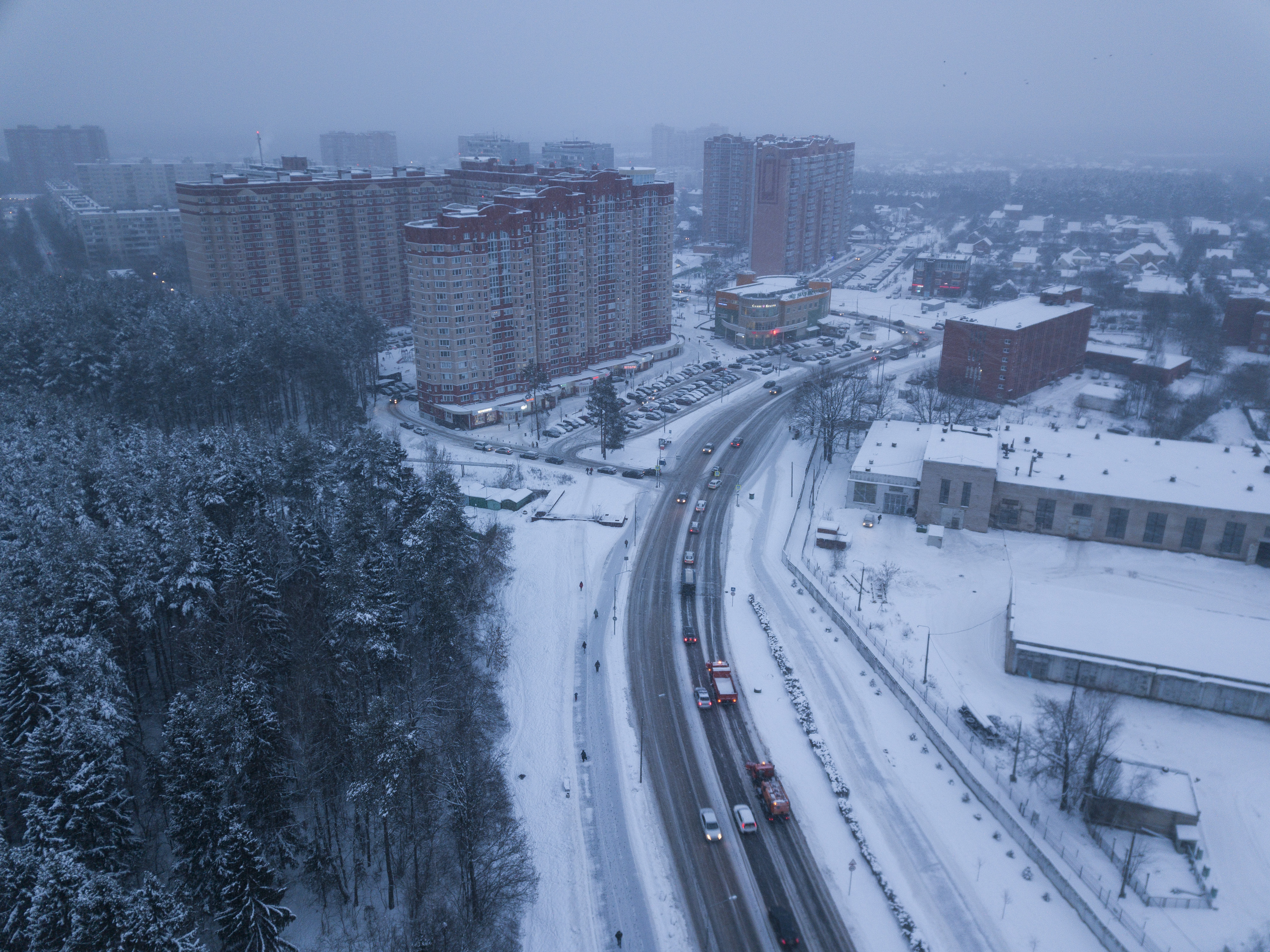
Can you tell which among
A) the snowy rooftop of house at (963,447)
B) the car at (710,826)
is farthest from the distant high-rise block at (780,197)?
the car at (710,826)

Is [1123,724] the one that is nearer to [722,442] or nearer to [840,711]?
[840,711]

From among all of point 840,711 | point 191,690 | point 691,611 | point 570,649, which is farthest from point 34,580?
point 840,711

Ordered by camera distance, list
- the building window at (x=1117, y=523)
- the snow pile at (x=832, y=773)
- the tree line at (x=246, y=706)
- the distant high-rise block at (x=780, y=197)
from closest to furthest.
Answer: the tree line at (x=246, y=706), the snow pile at (x=832, y=773), the building window at (x=1117, y=523), the distant high-rise block at (x=780, y=197)

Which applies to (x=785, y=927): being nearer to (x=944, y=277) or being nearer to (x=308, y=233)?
(x=308, y=233)

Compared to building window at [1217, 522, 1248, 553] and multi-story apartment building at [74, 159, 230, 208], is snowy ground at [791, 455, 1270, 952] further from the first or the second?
multi-story apartment building at [74, 159, 230, 208]

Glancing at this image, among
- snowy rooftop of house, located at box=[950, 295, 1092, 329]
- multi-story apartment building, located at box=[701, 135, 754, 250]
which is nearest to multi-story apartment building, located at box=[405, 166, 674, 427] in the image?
snowy rooftop of house, located at box=[950, 295, 1092, 329]

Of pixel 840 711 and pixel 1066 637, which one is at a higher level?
pixel 1066 637

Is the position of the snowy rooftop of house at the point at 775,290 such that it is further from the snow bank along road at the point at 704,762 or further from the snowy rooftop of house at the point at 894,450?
the snow bank along road at the point at 704,762

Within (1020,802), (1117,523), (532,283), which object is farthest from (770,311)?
(1020,802)
